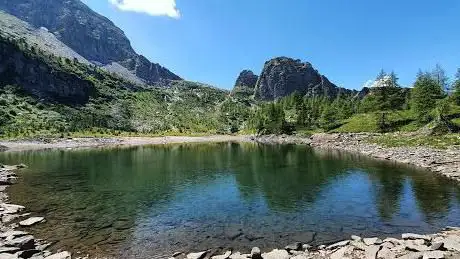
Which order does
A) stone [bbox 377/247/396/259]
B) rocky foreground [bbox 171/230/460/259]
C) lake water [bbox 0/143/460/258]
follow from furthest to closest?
lake water [bbox 0/143/460/258] < stone [bbox 377/247/396/259] < rocky foreground [bbox 171/230/460/259]

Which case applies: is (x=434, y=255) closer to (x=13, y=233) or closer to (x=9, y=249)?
(x=9, y=249)

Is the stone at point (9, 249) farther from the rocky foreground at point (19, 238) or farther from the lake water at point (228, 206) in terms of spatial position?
the lake water at point (228, 206)

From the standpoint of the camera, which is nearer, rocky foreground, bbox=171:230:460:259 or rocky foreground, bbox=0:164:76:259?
rocky foreground, bbox=171:230:460:259

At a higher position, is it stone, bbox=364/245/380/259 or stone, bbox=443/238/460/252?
stone, bbox=443/238/460/252

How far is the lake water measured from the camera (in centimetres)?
2923

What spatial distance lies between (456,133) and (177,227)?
73.8 metres

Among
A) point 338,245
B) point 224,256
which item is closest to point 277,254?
point 224,256

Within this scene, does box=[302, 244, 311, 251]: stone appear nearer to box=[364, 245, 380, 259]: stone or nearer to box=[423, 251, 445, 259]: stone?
box=[364, 245, 380, 259]: stone

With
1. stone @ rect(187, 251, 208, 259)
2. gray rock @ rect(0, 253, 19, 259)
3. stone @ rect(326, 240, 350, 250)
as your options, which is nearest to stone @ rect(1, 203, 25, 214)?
gray rock @ rect(0, 253, 19, 259)

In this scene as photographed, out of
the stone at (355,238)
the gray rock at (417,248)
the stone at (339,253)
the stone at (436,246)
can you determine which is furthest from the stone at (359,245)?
the stone at (436,246)

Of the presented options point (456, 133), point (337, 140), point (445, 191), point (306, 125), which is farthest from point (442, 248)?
point (306, 125)

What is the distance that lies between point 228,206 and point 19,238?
20088 mm

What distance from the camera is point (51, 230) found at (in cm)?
3139

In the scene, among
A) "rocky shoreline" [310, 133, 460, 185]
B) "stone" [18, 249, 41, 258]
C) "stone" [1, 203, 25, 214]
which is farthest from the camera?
"rocky shoreline" [310, 133, 460, 185]
